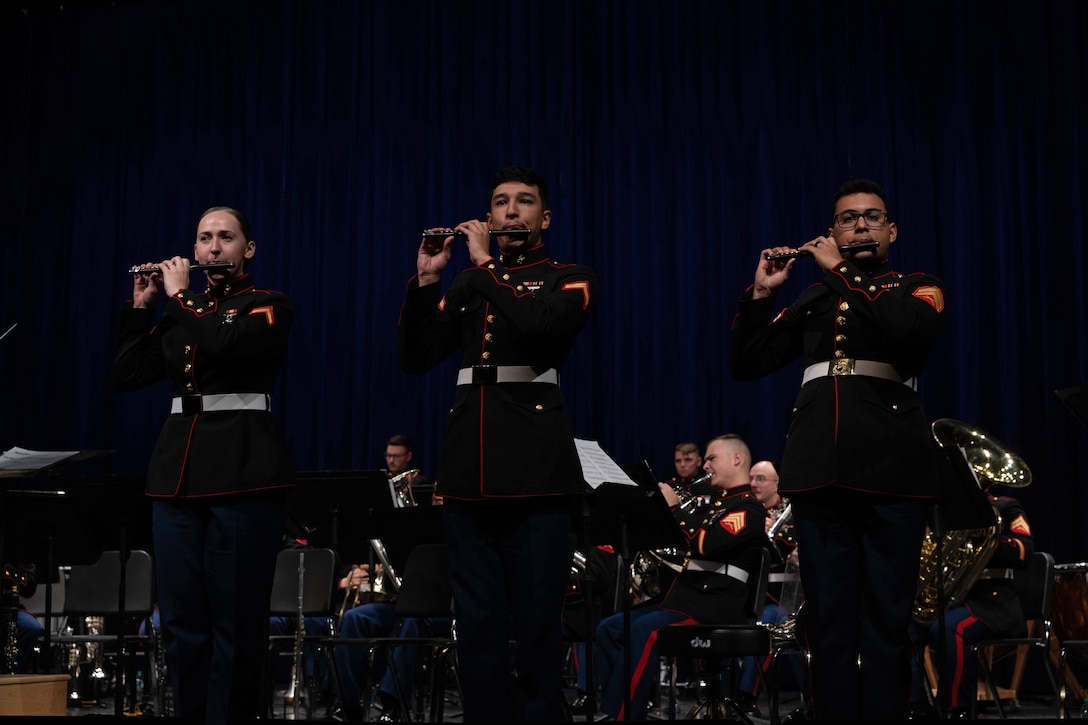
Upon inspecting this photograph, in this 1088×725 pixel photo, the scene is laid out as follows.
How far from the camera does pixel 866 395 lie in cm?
330

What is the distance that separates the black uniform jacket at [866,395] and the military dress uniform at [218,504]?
1474mm

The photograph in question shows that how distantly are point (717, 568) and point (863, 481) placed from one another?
223 centimetres

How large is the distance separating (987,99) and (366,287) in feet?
15.7

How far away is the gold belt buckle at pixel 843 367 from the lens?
334 cm

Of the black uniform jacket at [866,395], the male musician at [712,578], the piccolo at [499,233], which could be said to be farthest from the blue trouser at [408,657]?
the black uniform jacket at [866,395]

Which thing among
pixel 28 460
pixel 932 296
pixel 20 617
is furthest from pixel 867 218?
pixel 20 617

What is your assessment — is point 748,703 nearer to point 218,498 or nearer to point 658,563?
point 658,563

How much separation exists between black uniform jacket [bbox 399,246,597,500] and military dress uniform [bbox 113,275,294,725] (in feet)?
1.63

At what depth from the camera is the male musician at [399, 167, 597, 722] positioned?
3154 millimetres

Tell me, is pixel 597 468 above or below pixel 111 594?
above

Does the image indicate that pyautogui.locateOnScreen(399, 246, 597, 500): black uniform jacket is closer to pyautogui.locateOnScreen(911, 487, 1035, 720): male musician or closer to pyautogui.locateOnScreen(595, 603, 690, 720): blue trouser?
pyautogui.locateOnScreen(595, 603, 690, 720): blue trouser

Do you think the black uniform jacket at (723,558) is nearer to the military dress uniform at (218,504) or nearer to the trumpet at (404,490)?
the trumpet at (404,490)

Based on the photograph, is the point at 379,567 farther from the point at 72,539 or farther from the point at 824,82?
the point at 824,82

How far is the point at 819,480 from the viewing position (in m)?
3.22
